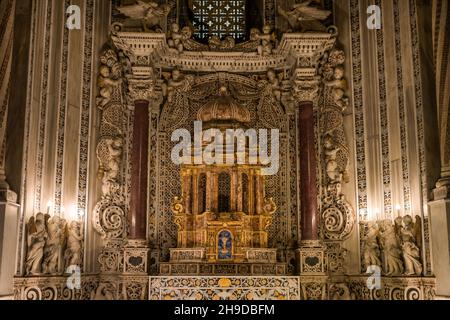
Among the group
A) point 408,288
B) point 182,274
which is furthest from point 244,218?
point 408,288

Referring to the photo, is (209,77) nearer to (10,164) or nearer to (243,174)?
(243,174)

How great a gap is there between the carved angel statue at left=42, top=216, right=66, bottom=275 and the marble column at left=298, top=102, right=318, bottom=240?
501 centimetres

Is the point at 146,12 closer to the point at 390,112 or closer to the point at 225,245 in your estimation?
the point at 225,245

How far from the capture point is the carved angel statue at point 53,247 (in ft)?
32.3

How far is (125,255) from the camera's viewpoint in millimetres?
11055

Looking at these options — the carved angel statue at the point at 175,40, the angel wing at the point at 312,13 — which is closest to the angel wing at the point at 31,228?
the carved angel statue at the point at 175,40

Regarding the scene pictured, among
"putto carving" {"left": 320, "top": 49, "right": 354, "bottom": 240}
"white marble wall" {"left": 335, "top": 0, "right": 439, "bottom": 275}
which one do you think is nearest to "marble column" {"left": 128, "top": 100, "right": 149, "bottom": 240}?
"putto carving" {"left": 320, "top": 49, "right": 354, "bottom": 240}

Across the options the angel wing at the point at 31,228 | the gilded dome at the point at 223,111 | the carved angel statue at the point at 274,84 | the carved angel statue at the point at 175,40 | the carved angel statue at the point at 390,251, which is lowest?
the carved angel statue at the point at 390,251

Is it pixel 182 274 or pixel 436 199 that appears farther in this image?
pixel 182 274

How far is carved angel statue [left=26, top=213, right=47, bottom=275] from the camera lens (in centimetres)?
945

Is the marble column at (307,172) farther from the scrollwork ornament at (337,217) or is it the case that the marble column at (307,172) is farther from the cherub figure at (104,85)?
the cherub figure at (104,85)

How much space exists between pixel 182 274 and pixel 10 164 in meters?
4.16

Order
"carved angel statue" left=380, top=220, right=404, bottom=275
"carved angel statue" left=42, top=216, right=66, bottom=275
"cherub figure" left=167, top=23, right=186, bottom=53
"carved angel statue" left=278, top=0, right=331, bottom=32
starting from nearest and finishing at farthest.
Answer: "carved angel statue" left=42, top=216, right=66, bottom=275, "carved angel statue" left=380, top=220, right=404, bottom=275, "carved angel statue" left=278, top=0, right=331, bottom=32, "cherub figure" left=167, top=23, right=186, bottom=53

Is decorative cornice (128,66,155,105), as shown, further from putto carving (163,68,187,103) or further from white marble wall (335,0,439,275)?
white marble wall (335,0,439,275)
